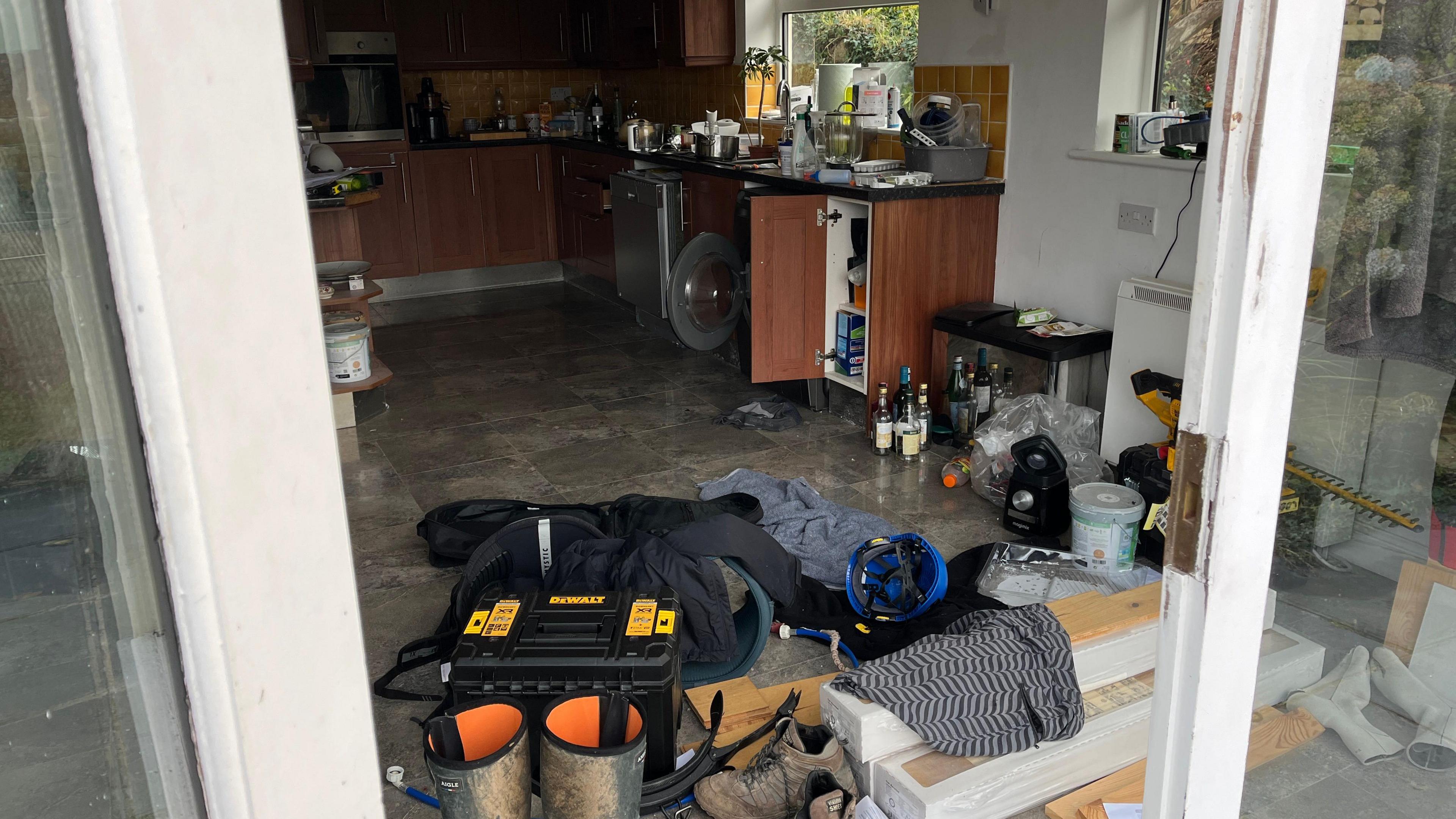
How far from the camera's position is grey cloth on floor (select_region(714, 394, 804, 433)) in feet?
13.8

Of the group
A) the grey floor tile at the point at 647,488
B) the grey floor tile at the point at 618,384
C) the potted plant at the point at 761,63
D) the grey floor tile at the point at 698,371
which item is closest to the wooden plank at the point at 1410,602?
the grey floor tile at the point at 647,488

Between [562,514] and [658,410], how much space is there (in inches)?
63.8

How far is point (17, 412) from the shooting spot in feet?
2.02

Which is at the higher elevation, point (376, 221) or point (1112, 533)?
point (376, 221)

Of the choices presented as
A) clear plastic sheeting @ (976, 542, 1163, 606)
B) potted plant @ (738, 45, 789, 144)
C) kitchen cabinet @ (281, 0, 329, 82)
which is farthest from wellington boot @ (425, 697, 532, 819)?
potted plant @ (738, 45, 789, 144)

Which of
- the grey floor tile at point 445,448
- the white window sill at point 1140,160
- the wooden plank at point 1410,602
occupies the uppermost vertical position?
the white window sill at point 1140,160

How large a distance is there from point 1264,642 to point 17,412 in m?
0.94

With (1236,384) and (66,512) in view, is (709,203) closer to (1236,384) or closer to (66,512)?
(1236,384)

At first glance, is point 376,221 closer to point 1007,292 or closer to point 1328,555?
point 1007,292

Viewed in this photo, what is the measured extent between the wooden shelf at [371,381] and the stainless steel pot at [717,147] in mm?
1810

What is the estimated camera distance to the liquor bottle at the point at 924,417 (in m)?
3.86

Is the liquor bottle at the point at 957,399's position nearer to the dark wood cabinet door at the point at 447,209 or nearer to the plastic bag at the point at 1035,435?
the plastic bag at the point at 1035,435

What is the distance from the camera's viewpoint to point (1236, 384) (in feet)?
2.64

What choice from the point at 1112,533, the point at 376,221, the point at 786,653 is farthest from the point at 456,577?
the point at 376,221
